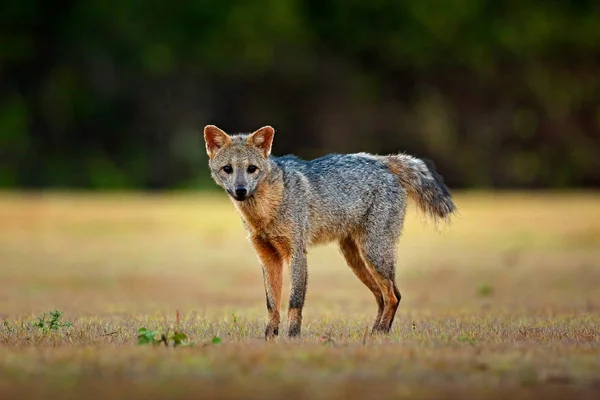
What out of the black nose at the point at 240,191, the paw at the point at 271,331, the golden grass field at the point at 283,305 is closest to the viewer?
the golden grass field at the point at 283,305

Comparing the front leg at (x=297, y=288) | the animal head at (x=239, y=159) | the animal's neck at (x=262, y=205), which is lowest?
the front leg at (x=297, y=288)

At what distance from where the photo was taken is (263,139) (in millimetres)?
9766

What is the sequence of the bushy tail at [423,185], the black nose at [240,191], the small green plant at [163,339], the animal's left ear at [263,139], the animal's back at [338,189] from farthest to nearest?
the bushy tail at [423,185], the animal's back at [338,189], the animal's left ear at [263,139], the black nose at [240,191], the small green plant at [163,339]

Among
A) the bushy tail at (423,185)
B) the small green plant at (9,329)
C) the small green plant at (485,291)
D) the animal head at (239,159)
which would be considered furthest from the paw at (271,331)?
the small green plant at (485,291)

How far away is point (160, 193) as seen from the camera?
106 feet

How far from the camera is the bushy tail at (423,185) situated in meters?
10.9

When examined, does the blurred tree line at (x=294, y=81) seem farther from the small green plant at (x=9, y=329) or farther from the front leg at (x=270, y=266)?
the small green plant at (x=9, y=329)

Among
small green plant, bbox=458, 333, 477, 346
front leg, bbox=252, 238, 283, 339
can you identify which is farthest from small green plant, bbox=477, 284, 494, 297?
small green plant, bbox=458, 333, 477, 346

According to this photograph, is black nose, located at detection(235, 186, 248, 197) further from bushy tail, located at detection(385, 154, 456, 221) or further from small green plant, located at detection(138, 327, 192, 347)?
bushy tail, located at detection(385, 154, 456, 221)

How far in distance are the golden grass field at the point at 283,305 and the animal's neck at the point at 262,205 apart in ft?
3.34

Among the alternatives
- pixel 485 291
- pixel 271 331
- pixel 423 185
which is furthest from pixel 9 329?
pixel 485 291

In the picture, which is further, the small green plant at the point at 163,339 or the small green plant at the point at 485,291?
the small green plant at the point at 485,291

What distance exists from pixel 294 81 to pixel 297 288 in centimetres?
2743

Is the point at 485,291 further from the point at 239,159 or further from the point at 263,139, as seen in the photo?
the point at 239,159
